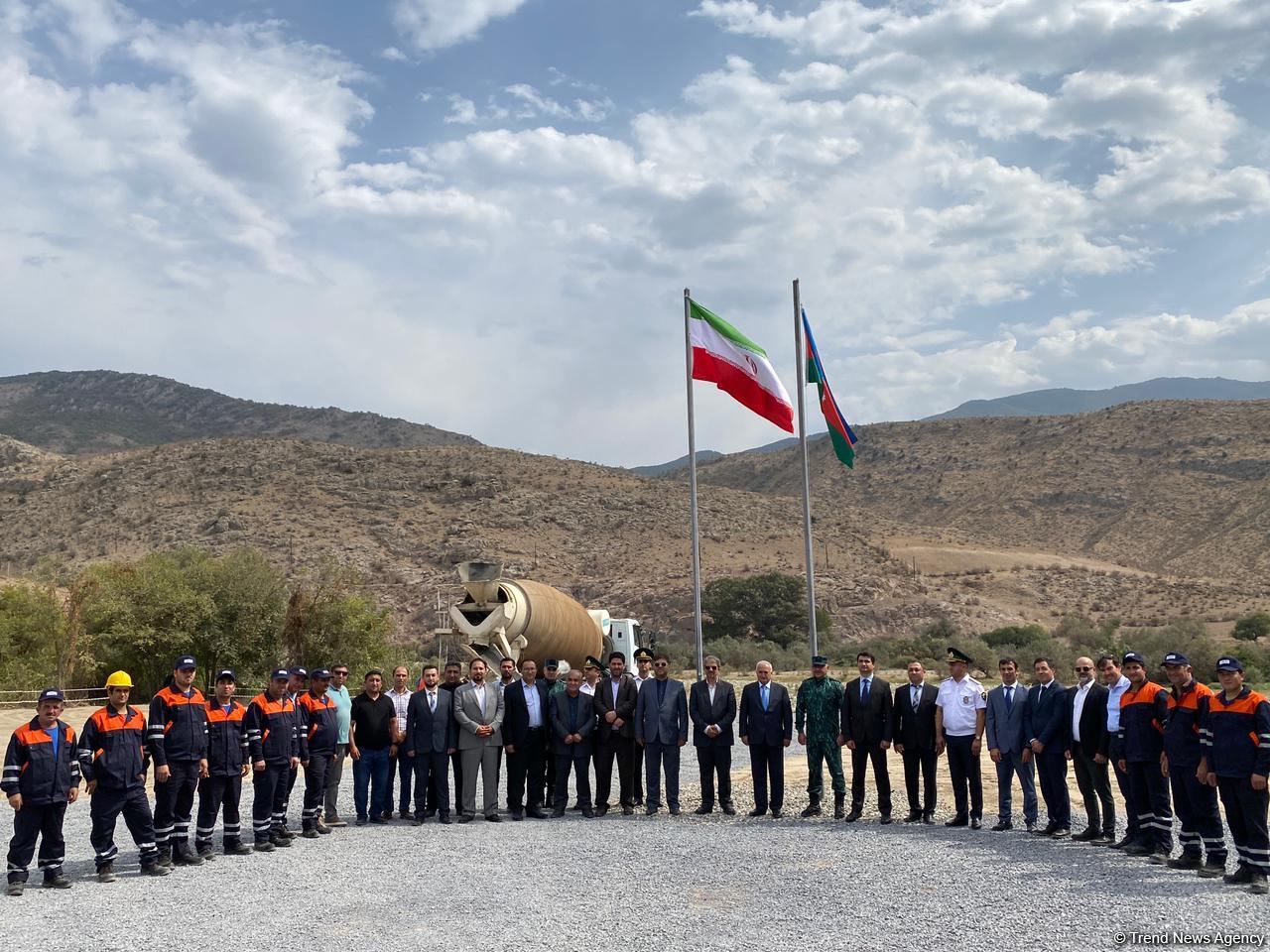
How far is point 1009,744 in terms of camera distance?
503 inches

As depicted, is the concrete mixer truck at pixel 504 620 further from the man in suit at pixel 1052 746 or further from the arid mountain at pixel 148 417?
the arid mountain at pixel 148 417

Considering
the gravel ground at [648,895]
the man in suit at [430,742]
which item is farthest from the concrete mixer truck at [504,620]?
the gravel ground at [648,895]

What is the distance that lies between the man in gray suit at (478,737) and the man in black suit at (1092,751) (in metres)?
6.56

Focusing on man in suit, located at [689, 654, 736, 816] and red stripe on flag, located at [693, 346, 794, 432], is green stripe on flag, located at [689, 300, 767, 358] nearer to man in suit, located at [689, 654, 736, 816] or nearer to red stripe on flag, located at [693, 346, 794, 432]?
red stripe on flag, located at [693, 346, 794, 432]

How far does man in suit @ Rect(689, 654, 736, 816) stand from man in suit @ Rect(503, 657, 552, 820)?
6.10ft

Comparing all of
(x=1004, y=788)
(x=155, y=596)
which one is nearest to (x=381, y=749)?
(x=1004, y=788)

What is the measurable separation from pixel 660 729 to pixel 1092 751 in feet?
16.1

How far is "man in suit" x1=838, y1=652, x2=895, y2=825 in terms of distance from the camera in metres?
13.4

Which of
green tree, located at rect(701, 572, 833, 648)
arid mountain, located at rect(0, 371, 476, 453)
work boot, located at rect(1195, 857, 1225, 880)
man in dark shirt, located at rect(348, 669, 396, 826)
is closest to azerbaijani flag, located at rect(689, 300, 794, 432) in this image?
man in dark shirt, located at rect(348, 669, 396, 826)

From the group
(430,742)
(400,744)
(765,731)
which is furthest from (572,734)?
(765,731)

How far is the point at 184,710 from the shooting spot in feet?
37.1

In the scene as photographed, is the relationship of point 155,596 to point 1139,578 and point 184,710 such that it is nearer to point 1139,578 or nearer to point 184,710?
point 184,710

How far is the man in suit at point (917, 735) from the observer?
13203 millimetres

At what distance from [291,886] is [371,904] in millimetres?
1170
